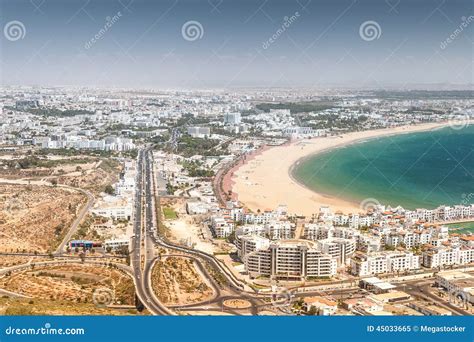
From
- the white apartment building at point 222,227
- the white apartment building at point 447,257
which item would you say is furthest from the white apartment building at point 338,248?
the white apartment building at point 222,227

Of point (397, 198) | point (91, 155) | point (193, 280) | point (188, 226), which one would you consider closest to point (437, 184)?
point (397, 198)

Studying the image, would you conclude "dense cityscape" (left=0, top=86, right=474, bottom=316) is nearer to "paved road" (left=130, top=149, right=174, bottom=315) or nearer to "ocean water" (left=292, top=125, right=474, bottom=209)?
"paved road" (left=130, top=149, right=174, bottom=315)

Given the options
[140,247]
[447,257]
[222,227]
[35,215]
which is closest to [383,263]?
[447,257]

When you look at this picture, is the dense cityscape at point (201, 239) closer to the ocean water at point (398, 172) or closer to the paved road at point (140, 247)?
the paved road at point (140, 247)

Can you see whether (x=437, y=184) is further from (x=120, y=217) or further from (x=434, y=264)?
(x=120, y=217)

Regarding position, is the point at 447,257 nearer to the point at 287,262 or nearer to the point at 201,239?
Result: the point at 287,262

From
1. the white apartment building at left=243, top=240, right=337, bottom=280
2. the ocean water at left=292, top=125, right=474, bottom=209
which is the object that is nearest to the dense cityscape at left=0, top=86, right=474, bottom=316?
the white apartment building at left=243, top=240, right=337, bottom=280
